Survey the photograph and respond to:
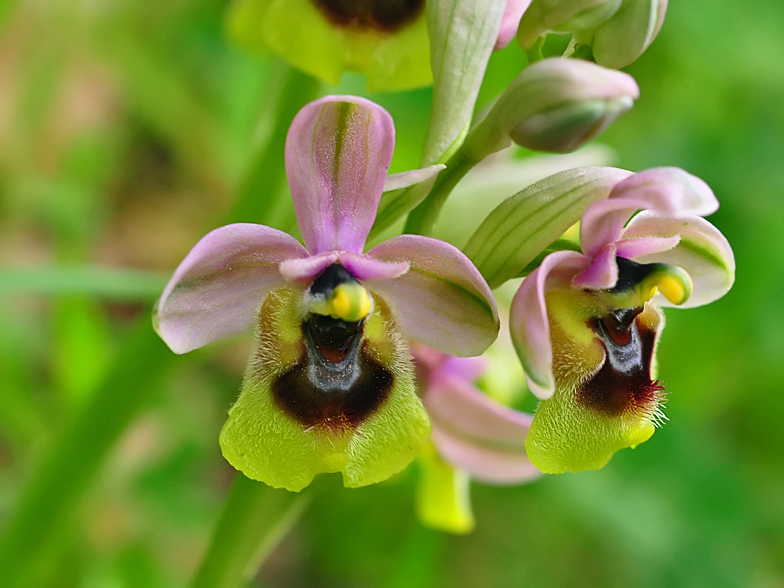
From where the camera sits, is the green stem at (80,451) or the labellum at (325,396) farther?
the green stem at (80,451)

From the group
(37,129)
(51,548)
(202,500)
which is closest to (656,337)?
(51,548)

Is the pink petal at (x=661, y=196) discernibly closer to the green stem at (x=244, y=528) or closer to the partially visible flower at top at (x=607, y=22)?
the partially visible flower at top at (x=607, y=22)

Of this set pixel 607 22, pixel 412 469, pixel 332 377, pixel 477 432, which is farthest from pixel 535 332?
pixel 412 469

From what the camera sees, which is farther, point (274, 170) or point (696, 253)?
point (274, 170)

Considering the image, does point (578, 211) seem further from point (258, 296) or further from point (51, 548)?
point (51, 548)

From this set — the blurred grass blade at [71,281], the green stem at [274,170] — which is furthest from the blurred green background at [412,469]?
the green stem at [274,170]

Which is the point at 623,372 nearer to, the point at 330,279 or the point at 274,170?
the point at 330,279
